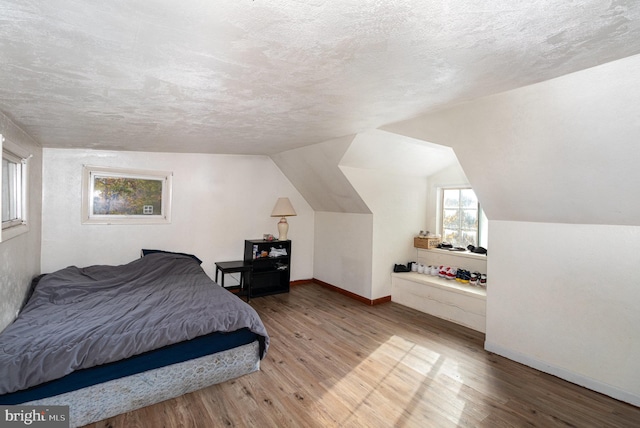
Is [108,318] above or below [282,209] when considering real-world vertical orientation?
below

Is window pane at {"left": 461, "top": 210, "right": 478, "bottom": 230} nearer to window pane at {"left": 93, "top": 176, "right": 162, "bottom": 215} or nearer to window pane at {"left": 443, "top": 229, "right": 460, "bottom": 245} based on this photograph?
window pane at {"left": 443, "top": 229, "right": 460, "bottom": 245}

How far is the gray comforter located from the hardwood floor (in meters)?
0.44

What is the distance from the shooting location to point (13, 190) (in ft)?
8.78

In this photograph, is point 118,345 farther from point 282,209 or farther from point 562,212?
point 562,212

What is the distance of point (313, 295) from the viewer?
4859 millimetres

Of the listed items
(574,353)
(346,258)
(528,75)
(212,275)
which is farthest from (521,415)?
(212,275)

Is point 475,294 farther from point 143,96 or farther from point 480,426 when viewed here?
point 143,96

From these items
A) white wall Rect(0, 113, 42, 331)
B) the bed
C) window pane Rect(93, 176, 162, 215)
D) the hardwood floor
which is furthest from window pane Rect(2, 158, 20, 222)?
the hardwood floor

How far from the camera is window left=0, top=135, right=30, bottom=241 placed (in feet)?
7.65

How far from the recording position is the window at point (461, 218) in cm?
447

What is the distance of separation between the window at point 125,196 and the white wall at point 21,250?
1.58ft

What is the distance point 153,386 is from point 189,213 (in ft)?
8.96

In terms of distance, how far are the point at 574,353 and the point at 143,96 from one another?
3.90 metres

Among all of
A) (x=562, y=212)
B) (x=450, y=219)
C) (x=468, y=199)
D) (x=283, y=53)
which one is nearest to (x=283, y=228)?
(x=450, y=219)
